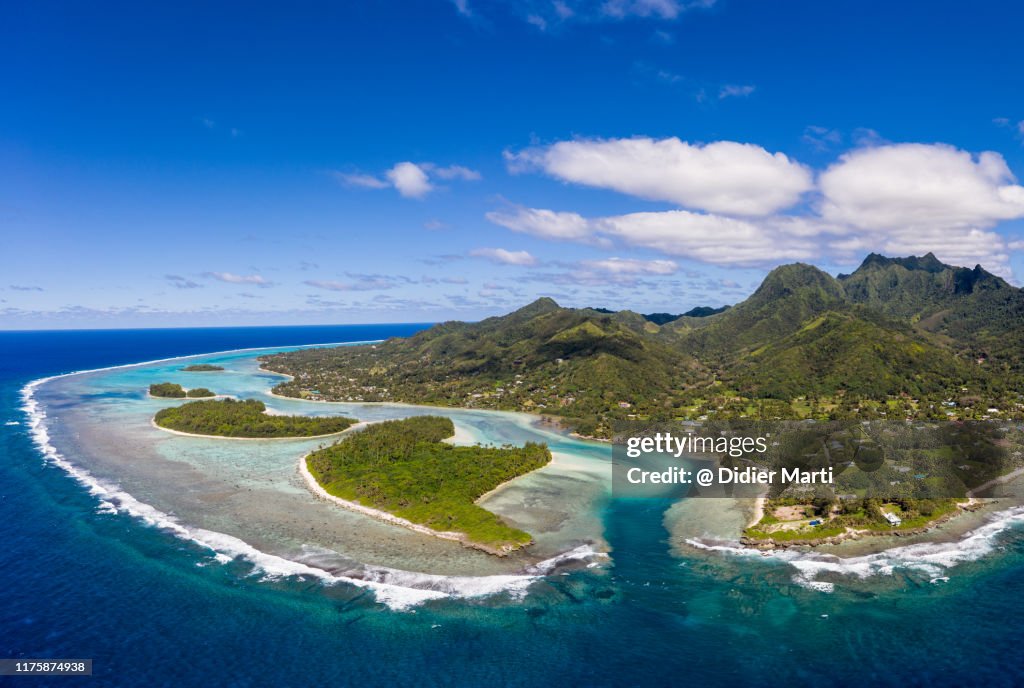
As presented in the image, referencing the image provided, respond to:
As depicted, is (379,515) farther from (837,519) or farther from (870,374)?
(870,374)

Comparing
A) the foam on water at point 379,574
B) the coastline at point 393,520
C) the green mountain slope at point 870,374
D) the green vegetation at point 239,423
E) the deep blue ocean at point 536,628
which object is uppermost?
the green mountain slope at point 870,374

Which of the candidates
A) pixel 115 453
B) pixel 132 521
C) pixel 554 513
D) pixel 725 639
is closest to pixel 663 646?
pixel 725 639

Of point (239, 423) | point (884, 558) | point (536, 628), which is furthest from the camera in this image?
point (239, 423)

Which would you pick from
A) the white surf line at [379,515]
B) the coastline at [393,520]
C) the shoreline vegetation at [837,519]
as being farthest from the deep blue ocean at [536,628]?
the white surf line at [379,515]

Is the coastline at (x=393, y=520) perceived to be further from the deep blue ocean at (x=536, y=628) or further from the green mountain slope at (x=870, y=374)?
the green mountain slope at (x=870, y=374)

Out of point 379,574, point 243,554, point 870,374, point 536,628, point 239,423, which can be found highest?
point 870,374

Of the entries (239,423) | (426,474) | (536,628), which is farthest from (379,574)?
(239,423)

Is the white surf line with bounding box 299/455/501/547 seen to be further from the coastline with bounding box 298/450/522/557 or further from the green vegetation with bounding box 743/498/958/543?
the green vegetation with bounding box 743/498/958/543
